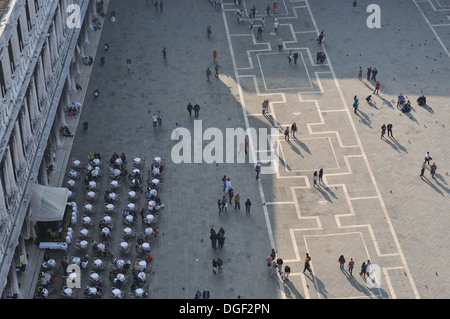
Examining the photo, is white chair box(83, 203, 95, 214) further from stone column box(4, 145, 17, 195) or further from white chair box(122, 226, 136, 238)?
stone column box(4, 145, 17, 195)

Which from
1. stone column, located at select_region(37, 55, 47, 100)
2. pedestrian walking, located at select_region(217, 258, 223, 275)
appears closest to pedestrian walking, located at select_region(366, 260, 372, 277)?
pedestrian walking, located at select_region(217, 258, 223, 275)

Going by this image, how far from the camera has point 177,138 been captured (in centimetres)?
8950

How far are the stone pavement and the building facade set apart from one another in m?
6.99

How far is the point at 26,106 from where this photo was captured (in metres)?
70.6

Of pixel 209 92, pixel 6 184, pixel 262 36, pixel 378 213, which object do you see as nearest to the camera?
pixel 6 184

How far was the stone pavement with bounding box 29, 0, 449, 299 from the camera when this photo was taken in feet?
244

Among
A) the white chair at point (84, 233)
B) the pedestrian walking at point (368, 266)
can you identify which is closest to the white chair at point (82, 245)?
the white chair at point (84, 233)

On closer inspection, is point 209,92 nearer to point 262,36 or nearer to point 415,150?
point 262,36

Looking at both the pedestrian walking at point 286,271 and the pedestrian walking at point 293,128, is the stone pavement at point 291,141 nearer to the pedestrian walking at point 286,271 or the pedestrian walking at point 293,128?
the pedestrian walking at point 286,271

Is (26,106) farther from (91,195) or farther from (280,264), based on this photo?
(280,264)

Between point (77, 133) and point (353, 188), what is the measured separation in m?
28.1

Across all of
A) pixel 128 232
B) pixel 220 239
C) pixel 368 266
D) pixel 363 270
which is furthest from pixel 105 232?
pixel 368 266

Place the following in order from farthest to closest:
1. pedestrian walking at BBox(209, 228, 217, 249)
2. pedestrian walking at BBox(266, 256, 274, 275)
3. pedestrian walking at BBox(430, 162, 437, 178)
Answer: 1. pedestrian walking at BBox(430, 162, 437, 178)
2. pedestrian walking at BBox(209, 228, 217, 249)
3. pedestrian walking at BBox(266, 256, 274, 275)

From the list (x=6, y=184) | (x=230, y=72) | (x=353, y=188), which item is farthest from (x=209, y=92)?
(x=6, y=184)
